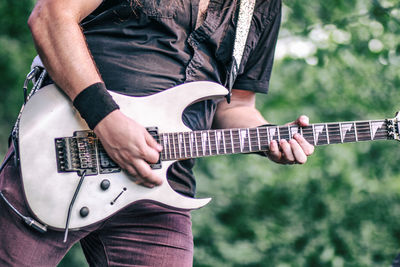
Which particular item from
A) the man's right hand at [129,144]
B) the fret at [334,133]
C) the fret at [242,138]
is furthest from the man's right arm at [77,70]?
the fret at [334,133]

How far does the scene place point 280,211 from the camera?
4.16 m

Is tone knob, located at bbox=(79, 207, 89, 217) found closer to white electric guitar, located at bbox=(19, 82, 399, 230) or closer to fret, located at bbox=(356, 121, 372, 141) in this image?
white electric guitar, located at bbox=(19, 82, 399, 230)

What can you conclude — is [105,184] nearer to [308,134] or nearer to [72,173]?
[72,173]

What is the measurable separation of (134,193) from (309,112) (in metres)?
2.98

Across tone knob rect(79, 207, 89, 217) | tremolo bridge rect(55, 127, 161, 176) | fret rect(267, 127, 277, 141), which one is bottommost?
fret rect(267, 127, 277, 141)

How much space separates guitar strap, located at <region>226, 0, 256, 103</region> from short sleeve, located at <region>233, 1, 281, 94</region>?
0.12 m

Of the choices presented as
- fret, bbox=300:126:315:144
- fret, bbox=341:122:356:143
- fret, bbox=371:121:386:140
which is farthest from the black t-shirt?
fret, bbox=371:121:386:140

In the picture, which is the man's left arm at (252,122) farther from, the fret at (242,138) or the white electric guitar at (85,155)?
the white electric guitar at (85,155)

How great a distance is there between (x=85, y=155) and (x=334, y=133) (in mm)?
971

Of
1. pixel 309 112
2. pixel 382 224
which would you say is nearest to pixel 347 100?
pixel 309 112

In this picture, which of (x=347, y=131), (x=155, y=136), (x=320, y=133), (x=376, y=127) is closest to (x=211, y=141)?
(x=155, y=136)

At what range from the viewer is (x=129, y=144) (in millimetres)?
1460

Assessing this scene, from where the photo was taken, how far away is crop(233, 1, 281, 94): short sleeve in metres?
2.04

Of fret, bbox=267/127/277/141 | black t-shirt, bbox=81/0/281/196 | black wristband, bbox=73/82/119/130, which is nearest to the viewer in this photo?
black wristband, bbox=73/82/119/130
